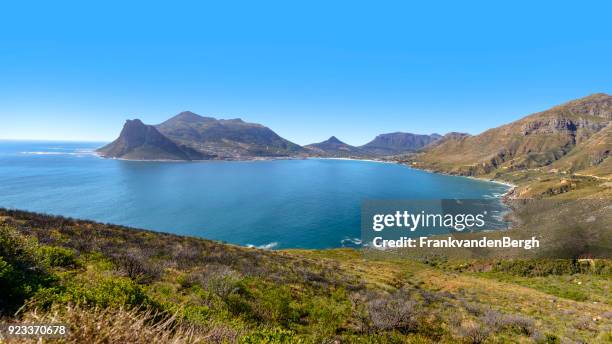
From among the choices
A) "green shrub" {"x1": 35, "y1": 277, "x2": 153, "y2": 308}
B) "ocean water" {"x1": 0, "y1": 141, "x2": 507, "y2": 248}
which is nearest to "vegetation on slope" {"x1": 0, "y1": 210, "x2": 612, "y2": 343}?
"green shrub" {"x1": 35, "y1": 277, "x2": 153, "y2": 308}

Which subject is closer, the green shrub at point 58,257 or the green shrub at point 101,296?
the green shrub at point 101,296

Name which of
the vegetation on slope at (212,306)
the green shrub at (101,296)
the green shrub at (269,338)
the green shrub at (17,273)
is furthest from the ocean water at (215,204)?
the green shrub at (269,338)

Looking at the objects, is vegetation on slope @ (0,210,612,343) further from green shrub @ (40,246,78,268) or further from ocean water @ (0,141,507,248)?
ocean water @ (0,141,507,248)

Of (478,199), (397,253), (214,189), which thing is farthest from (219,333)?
(478,199)

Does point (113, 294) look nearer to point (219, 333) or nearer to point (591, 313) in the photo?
point (219, 333)

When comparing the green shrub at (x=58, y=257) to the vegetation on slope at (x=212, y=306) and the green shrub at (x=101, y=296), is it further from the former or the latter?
the green shrub at (x=101, y=296)

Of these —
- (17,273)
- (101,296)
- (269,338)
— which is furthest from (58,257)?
(269,338)

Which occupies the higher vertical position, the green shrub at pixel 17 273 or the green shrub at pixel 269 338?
the green shrub at pixel 17 273

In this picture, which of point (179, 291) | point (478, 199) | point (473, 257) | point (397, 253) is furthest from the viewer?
point (478, 199)

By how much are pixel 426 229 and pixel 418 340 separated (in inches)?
3683

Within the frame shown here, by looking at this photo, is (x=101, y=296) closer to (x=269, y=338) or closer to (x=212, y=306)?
(x=269, y=338)

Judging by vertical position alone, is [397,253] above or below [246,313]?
below

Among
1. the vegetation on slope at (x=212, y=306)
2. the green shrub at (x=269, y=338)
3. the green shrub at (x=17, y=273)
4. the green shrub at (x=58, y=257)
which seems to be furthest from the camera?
the green shrub at (x=58, y=257)

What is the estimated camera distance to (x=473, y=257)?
53562 millimetres
